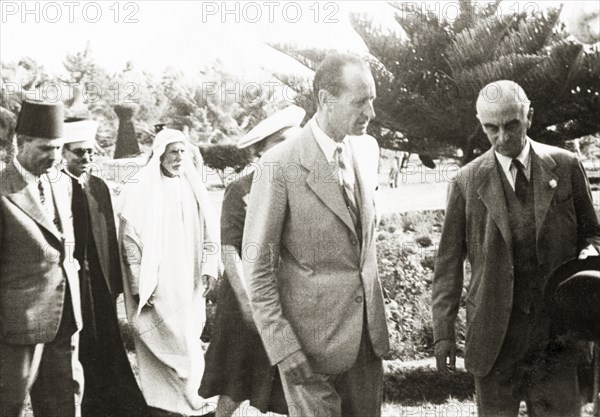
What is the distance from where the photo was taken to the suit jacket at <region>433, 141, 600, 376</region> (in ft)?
11.7

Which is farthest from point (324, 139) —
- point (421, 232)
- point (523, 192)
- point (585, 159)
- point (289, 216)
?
point (585, 159)

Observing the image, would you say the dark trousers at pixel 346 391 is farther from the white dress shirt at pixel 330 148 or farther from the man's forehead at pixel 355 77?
the man's forehead at pixel 355 77

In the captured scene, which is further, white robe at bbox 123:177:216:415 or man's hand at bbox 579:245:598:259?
white robe at bbox 123:177:216:415

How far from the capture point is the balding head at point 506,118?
3641mm

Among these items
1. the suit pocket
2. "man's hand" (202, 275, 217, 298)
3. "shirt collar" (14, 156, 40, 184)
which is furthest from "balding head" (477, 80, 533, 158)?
"shirt collar" (14, 156, 40, 184)

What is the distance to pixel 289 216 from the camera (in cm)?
313

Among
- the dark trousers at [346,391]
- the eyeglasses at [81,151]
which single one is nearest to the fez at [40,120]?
the eyeglasses at [81,151]

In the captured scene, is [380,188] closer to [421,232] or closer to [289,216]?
[421,232]

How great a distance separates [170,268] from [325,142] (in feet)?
4.65

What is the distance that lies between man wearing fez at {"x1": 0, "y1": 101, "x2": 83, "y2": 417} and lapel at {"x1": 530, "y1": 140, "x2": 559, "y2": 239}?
7.37 ft

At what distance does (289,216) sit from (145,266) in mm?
1306

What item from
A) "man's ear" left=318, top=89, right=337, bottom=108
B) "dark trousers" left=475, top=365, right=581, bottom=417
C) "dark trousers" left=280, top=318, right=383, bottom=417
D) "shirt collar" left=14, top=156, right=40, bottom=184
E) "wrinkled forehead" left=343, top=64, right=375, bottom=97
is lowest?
"dark trousers" left=475, top=365, right=581, bottom=417

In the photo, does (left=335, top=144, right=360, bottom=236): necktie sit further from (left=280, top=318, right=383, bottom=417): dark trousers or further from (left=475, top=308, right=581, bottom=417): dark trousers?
(left=475, top=308, right=581, bottom=417): dark trousers

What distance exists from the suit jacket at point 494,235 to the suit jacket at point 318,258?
0.54 metres
